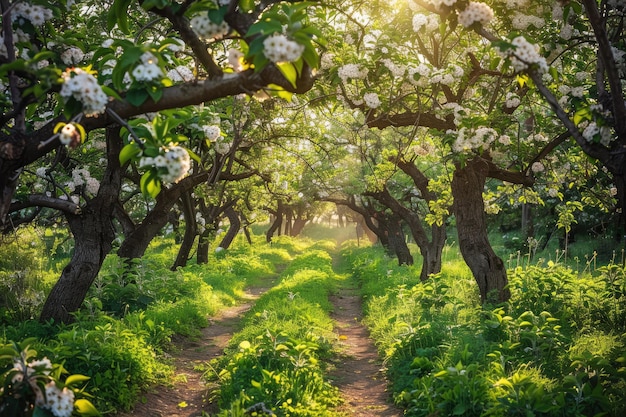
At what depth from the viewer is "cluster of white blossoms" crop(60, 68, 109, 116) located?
10.8 ft

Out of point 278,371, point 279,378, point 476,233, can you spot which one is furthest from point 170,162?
point 476,233

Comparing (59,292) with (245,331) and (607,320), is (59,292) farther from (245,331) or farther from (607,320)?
(607,320)

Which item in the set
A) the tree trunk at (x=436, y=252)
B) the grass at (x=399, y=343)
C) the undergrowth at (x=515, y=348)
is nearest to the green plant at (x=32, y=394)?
the grass at (x=399, y=343)

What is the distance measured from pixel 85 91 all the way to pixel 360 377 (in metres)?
5.95

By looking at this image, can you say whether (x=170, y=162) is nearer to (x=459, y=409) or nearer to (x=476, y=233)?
(x=459, y=409)

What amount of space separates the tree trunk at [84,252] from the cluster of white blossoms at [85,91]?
5.53 metres

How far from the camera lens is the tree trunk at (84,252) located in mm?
8688

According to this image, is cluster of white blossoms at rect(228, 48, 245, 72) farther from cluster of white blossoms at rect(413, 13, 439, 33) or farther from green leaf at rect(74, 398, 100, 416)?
cluster of white blossoms at rect(413, 13, 439, 33)

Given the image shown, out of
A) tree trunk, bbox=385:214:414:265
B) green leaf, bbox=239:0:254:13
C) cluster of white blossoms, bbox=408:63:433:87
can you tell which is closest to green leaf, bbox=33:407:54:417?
green leaf, bbox=239:0:254:13

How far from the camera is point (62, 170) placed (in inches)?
408

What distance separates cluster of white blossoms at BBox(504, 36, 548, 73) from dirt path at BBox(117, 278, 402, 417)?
13.1 feet

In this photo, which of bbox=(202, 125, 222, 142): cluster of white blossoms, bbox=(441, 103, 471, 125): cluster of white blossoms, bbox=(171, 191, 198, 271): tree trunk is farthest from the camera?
bbox=(171, 191, 198, 271): tree trunk

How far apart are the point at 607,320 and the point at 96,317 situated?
753 centimetres

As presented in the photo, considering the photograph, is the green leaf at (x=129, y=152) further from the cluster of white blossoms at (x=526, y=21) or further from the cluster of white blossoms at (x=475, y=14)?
the cluster of white blossoms at (x=526, y=21)
